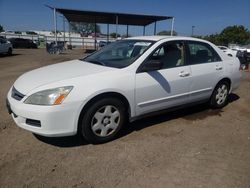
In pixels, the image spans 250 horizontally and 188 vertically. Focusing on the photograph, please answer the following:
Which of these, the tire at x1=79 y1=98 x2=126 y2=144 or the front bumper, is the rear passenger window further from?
the front bumper

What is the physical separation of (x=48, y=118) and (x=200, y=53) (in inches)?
124

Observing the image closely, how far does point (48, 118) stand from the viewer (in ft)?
9.77

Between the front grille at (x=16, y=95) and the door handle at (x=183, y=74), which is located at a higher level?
the door handle at (x=183, y=74)

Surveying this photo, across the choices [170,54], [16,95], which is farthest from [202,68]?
[16,95]

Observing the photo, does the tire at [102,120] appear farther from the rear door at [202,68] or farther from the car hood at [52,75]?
the rear door at [202,68]

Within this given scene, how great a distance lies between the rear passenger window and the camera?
4387 millimetres

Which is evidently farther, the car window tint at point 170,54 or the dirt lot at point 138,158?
the car window tint at point 170,54

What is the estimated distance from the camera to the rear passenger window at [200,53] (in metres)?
4.39

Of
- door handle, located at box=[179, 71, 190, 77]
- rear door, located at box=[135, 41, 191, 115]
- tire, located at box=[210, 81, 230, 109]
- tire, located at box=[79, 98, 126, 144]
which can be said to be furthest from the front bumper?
tire, located at box=[210, 81, 230, 109]

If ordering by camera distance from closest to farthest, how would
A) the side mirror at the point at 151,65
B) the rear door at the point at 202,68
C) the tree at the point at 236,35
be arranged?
1. the side mirror at the point at 151,65
2. the rear door at the point at 202,68
3. the tree at the point at 236,35

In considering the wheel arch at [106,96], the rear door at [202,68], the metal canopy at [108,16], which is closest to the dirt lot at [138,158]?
the wheel arch at [106,96]

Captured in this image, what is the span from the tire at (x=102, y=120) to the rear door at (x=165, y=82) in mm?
345

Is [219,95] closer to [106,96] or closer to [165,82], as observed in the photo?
[165,82]

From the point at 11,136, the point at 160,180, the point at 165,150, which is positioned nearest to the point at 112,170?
the point at 160,180
